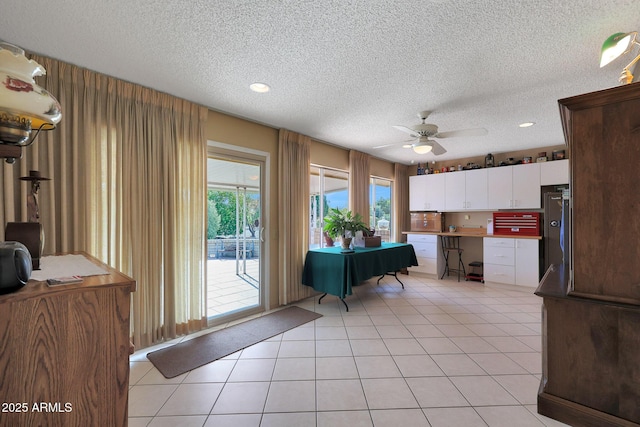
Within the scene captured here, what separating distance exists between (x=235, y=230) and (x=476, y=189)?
4.72 metres

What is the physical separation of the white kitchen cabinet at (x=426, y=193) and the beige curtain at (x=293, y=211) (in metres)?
3.11

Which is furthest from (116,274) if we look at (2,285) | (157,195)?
(157,195)

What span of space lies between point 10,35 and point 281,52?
1.81m

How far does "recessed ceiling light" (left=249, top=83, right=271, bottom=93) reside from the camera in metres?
2.52

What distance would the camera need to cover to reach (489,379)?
213cm

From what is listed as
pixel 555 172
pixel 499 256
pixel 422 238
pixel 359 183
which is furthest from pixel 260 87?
pixel 555 172

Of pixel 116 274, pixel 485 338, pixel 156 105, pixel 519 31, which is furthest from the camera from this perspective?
pixel 485 338

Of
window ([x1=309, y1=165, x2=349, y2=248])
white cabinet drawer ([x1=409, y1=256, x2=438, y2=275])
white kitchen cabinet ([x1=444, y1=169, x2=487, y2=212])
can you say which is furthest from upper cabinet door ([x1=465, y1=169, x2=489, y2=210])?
window ([x1=309, y1=165, x2=349, y2=248])

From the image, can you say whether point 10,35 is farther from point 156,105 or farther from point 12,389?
point 12,389

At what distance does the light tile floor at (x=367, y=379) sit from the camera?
1752 mm

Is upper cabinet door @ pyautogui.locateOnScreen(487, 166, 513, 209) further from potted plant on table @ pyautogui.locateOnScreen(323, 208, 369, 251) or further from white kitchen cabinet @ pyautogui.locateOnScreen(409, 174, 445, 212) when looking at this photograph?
potted plant on table @ pyautogui.locateOnScreen(323, 208, 369, 251)

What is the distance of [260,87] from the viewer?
2578mm

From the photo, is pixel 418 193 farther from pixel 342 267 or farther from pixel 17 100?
pixel 17 100

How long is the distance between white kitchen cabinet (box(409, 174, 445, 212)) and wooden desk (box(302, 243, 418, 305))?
7.11ft
